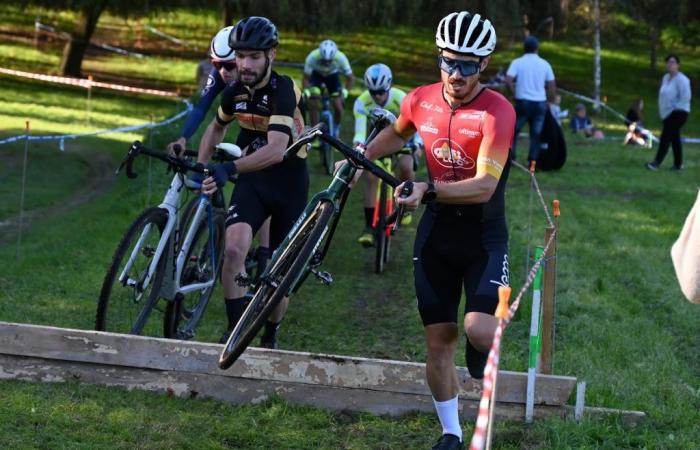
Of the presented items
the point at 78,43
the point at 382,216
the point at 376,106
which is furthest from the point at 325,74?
the point at 78,43

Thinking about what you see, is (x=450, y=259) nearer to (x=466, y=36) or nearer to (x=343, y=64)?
(x=466, y=36)

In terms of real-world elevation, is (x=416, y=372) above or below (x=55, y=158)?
above

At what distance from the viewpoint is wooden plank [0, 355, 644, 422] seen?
693 cm

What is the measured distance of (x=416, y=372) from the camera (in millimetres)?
6895

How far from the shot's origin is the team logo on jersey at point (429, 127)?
6234 mm

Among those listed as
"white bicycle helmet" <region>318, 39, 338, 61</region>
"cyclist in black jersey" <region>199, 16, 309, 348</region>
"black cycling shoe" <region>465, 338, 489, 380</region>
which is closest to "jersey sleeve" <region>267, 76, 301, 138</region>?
"cyclist in black jersey" <region>199, 16, 309, 348</region>

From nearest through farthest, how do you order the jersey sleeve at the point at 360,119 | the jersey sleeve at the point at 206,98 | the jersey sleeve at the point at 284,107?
the jersey sleeve at the point at 284,107 < the jersey sleeve at the point at 206,98 < the jersey sleeve at the point at 360,119

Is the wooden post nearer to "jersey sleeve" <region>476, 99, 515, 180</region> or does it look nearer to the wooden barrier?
the wooden barrier

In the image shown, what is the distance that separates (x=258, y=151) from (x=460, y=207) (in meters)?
1.75

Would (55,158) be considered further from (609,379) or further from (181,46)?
(181,46)

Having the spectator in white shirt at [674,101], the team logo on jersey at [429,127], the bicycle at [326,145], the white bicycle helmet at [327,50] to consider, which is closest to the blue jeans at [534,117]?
the spectator in white shirt at [674,101]

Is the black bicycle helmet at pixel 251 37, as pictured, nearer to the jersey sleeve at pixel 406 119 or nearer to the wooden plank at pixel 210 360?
the jersey sleeve at pixel 406 119

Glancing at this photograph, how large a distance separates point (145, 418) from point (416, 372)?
1534mm

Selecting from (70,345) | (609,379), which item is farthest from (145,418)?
(609,379)
